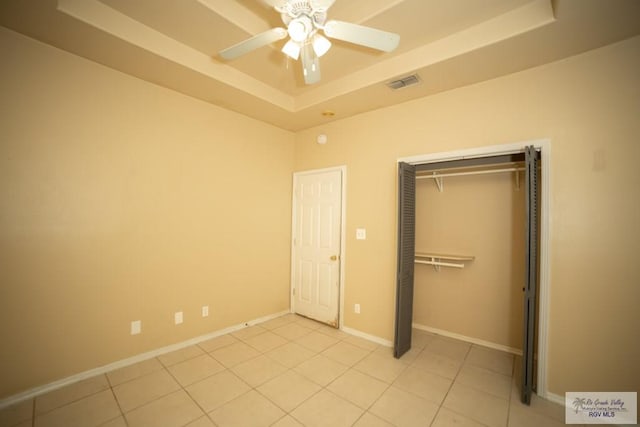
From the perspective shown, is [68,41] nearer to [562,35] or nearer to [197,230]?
[197,230]

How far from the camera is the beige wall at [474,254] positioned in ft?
9.75

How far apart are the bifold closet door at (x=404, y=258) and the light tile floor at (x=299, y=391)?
227 millimetres

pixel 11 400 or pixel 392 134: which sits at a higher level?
pixel 392 134

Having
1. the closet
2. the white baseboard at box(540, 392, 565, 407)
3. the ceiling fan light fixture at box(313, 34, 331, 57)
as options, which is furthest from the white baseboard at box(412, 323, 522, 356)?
the ceiling fan light fixture at box(313, 34, 331, 57)

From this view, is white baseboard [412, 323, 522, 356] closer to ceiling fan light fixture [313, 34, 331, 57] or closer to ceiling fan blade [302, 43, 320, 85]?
ceiling fan blade [302, 43, 320, 85]

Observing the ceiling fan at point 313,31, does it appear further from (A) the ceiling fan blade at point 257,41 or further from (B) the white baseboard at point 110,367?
(B) the white baseboard at point 110,367

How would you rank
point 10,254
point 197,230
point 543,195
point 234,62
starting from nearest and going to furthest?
point 10,254, point 543,195, point 234,62, point 197,230

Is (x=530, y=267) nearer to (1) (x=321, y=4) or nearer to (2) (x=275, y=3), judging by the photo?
(1) (x=321, y=4)

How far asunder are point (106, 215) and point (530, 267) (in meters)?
3.63

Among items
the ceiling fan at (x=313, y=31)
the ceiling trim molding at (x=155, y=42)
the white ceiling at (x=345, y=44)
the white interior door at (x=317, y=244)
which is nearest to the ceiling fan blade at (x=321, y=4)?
the ceiling fan at (x=313, y=31)

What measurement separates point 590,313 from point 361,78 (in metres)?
2.77

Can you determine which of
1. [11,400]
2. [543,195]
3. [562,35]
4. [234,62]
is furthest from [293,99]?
[11,400]

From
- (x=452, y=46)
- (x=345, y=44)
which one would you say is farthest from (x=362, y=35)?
(x=452, y=46)

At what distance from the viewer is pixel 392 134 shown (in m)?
3.16
